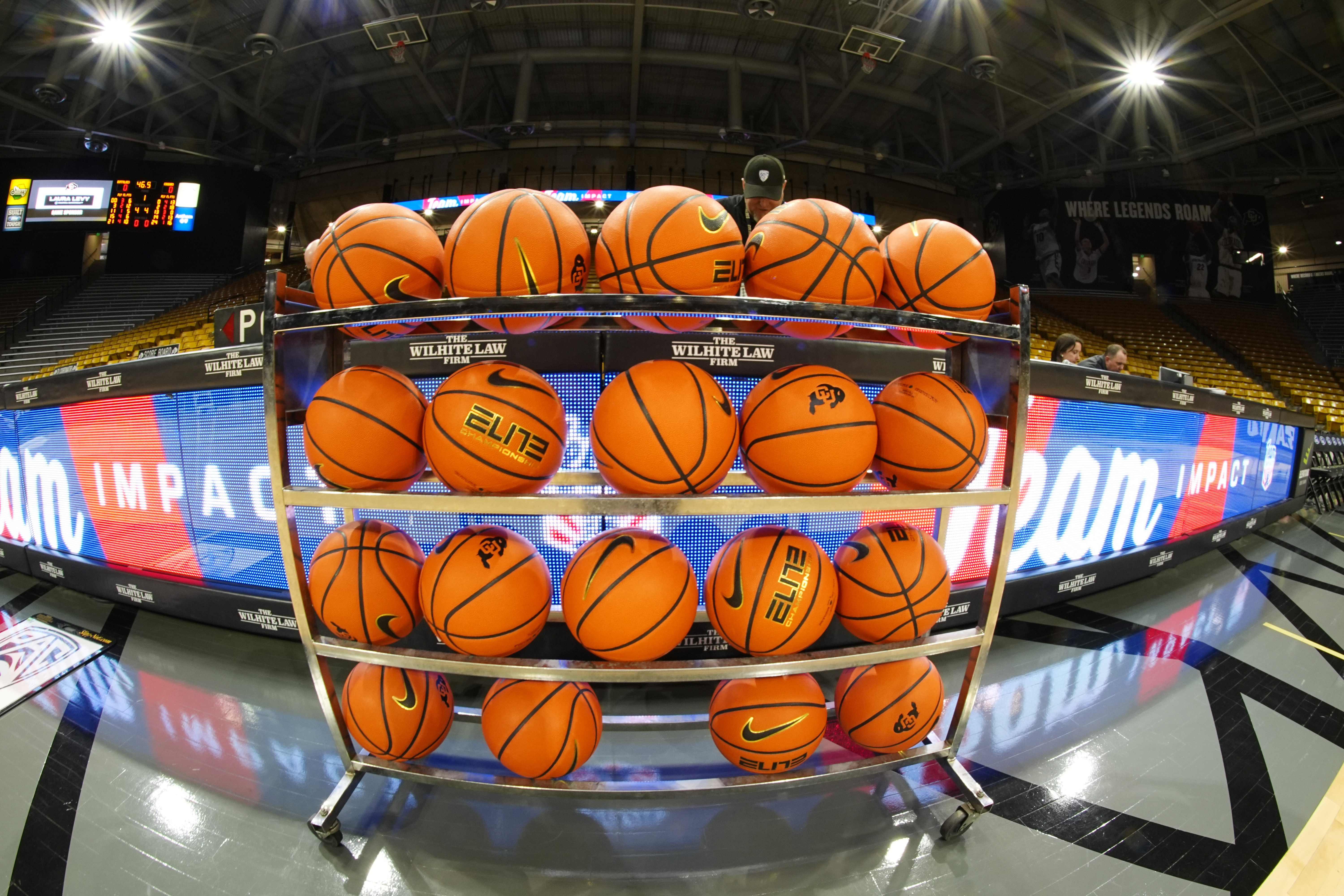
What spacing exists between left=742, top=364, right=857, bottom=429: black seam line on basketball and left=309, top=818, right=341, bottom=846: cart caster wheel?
160 cm

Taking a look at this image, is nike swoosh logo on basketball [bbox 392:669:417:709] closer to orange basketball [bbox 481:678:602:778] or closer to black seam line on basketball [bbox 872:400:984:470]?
orange basketball [bbox 481:678:602:778]

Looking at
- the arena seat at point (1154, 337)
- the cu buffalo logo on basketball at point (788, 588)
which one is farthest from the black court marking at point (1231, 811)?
the arena seat at point (1154, 337)

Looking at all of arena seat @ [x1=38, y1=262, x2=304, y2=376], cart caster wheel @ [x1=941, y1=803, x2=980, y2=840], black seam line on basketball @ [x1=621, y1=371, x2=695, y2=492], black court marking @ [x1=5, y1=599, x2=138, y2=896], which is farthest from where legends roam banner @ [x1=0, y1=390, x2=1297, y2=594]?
arena seat @ [x1=38, y1=262, x2=304, y2=376]

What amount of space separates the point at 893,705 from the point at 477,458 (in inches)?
56.1

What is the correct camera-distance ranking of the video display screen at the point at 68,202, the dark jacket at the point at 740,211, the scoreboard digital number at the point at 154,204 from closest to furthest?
the dark jacket at the point at 740,211, the video display screen at the point at 68,202, the scoreboard digital number at the point at 154,204

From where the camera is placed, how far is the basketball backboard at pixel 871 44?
8.40 metres

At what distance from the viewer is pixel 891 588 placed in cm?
158

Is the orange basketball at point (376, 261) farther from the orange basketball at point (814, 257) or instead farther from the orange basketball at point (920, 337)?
the orange basketball at point (920, 337)

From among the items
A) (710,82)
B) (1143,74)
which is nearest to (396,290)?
(710,82)

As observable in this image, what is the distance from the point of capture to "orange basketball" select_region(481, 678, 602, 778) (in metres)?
1.54

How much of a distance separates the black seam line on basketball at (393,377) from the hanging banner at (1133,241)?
1727 centimetres

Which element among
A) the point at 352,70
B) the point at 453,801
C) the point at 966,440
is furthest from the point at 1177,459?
the point at 352,70

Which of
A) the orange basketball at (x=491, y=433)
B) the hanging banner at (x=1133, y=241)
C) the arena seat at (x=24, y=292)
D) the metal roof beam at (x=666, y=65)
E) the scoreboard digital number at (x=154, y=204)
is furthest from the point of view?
the hanging banner at (x=1133, y=241)

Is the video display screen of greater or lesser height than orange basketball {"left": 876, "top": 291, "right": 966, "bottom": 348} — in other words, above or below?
above
